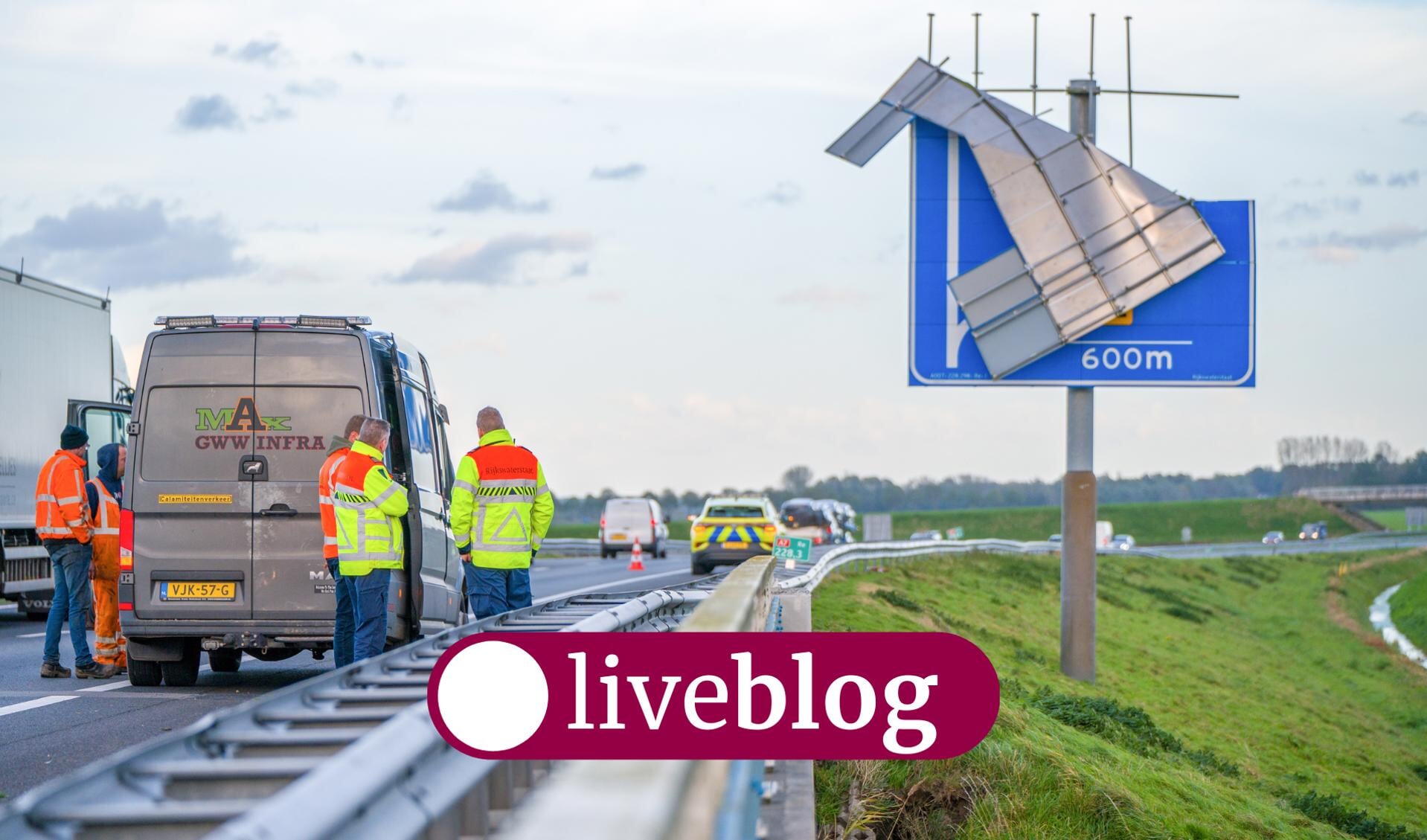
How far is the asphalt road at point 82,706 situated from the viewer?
8.59 meters

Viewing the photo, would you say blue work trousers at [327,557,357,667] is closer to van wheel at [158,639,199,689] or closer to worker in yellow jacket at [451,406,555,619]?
worker in yellow jacket at [451,406,555,619]

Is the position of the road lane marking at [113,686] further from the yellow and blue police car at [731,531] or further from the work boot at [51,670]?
the yellow and blue police car at [731,531]

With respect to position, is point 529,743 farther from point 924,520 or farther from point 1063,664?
point 924,520

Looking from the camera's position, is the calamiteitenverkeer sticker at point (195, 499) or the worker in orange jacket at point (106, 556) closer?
the calamiteitenverkeer sticker at point (195, 499)

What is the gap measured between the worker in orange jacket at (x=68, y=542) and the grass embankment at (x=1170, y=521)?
11734cm

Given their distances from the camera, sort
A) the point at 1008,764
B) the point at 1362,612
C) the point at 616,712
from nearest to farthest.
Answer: the point at 616,712, the point at 1008,764, the point at 1362,612

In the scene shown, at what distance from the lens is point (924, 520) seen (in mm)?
148250

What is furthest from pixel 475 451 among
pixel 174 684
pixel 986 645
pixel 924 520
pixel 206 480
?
pixel 924 520

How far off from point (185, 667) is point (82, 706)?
1354 millimetres

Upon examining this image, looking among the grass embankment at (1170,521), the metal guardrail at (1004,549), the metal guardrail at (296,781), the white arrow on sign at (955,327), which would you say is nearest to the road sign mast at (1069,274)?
the white arrow on sign at (955,327)

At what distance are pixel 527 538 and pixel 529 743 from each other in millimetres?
7118

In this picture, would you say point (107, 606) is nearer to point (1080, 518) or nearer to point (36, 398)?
point (36, 398)

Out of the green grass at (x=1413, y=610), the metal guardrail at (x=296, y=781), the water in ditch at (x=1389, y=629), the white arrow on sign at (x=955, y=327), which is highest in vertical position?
the white arrow on sign at (x=955, y=327)

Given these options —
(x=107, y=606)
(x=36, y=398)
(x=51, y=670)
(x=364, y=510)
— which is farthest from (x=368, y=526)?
(x=36, y=398)
